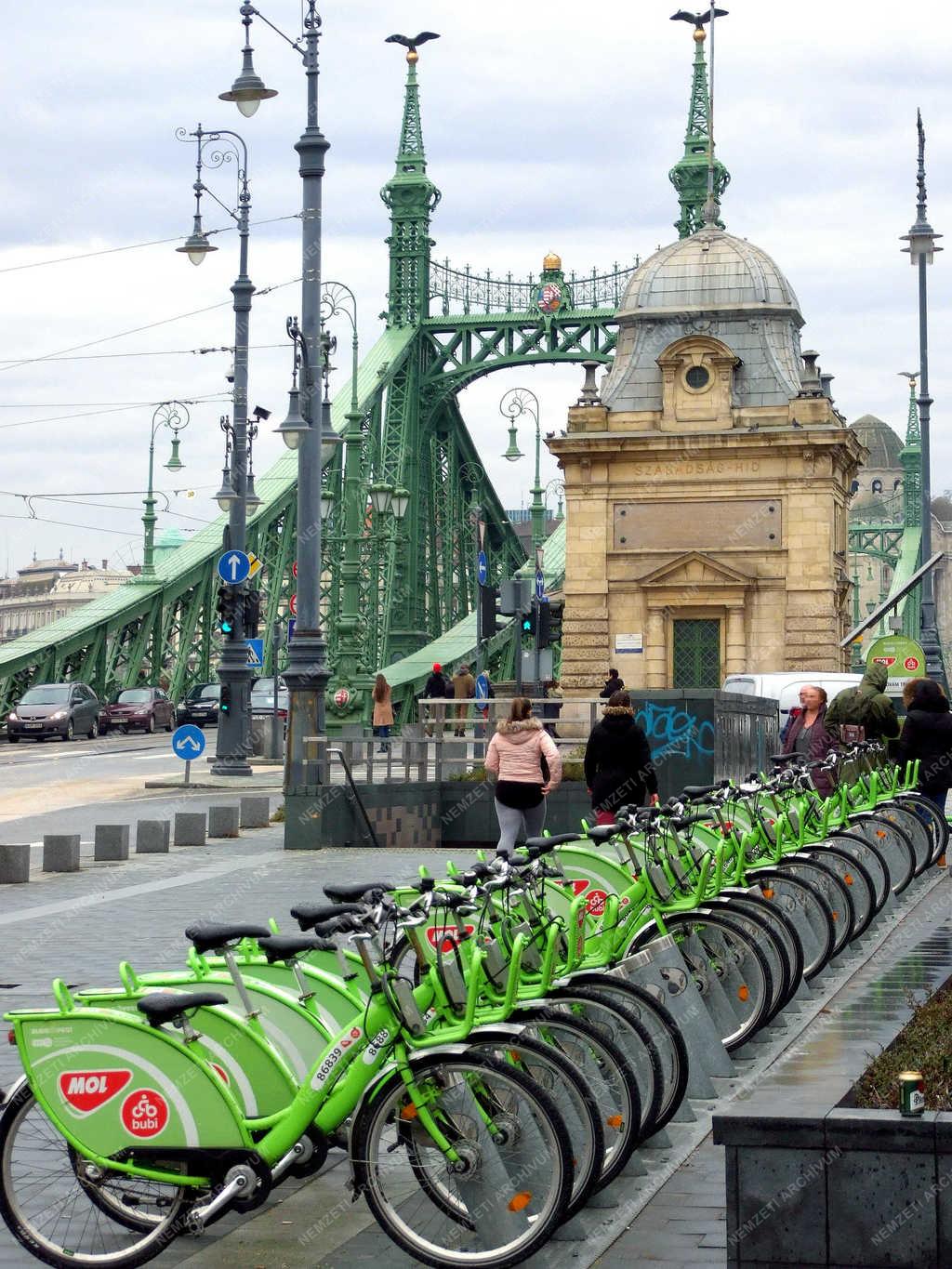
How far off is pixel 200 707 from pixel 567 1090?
161 ft

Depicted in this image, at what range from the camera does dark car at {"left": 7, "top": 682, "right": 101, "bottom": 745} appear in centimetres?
5044

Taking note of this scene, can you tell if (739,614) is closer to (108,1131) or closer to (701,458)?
(701,458)

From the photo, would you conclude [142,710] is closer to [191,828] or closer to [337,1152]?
[191,828]

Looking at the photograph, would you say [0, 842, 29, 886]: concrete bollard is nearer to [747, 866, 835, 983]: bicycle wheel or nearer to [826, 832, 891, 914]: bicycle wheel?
[826, 832, 891, 914]: bicycle wheel

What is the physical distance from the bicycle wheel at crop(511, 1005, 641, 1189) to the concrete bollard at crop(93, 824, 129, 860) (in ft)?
45.7

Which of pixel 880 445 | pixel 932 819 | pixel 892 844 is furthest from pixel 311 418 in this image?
pixel 880 445

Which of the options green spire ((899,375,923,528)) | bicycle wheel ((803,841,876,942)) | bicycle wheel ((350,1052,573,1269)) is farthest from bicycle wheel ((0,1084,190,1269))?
green spire ((899,375,923,528))

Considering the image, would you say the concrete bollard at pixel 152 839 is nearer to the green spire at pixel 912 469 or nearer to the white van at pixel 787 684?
the white van at pixel 787 684

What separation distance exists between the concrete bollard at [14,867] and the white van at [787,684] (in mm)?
13174

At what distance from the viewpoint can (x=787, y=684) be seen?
3048 centimetres

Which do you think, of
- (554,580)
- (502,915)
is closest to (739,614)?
(554,580)

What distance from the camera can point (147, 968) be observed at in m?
11.8

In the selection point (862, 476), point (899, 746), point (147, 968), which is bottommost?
point (147, 968)

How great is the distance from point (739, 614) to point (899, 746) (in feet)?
85.9
